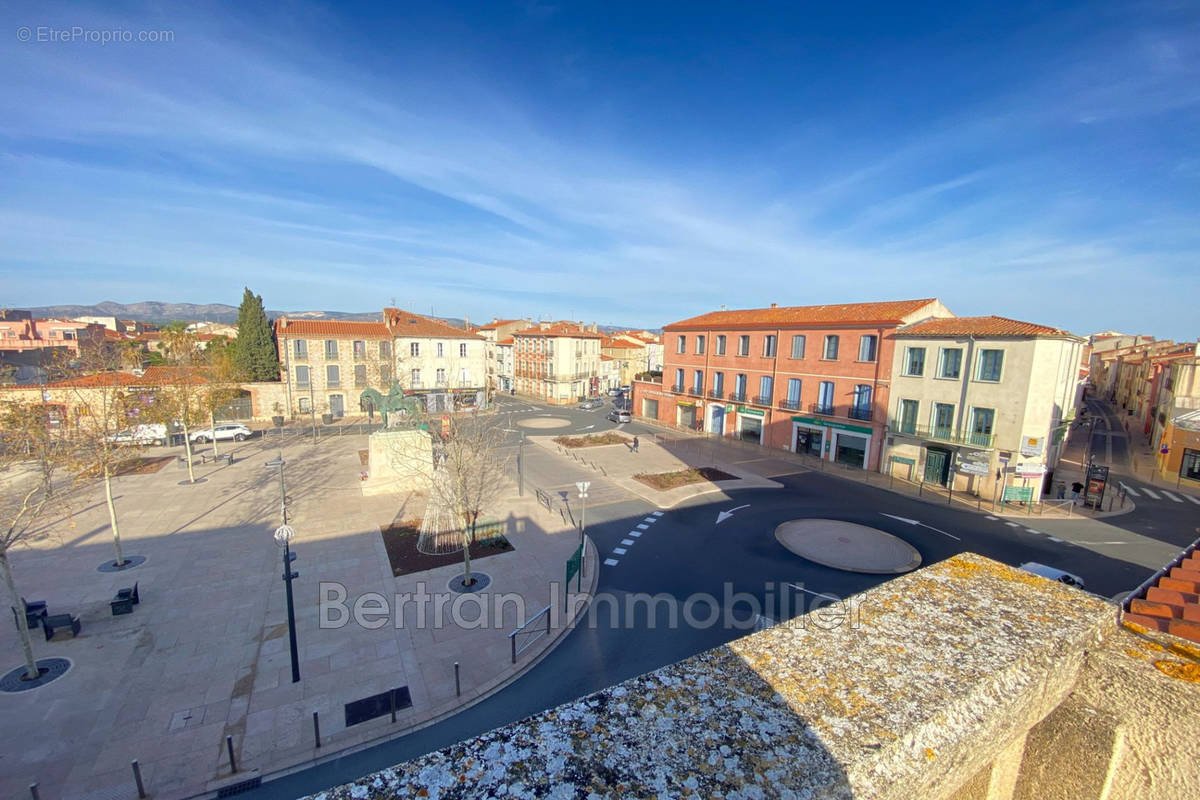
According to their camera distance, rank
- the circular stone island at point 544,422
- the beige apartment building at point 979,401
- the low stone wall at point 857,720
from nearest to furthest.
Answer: the low stone wall at point 857,720 < the beige apartment building at point 979,401 < the circular stone island at point 544,422

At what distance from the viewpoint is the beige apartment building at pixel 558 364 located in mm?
55125

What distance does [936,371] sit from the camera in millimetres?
25359

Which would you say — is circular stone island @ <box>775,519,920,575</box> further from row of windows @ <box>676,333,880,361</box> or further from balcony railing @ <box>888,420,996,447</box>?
row of windows @ <box>676,333,880,361</box>

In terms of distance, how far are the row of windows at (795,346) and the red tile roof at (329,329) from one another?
86.9 feet

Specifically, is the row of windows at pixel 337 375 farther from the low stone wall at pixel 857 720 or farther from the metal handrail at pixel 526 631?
the low stone wall at pixel 857 720

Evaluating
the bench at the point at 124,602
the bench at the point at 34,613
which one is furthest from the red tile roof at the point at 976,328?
the bench at the point at 34,613

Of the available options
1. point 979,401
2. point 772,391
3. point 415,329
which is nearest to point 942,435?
point 979,401

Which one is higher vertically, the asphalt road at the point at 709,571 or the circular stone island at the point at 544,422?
the asphalt road at the point at 709,571

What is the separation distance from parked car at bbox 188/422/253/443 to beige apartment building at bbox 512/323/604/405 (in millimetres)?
28915

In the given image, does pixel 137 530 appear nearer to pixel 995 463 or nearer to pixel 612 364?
pixel 995 463

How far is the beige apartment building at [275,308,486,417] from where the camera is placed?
136ft

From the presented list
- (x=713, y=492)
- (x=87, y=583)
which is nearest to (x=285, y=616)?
(x=87, y=583)

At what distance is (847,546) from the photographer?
17.7 metres

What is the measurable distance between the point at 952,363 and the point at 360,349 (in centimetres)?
4206
